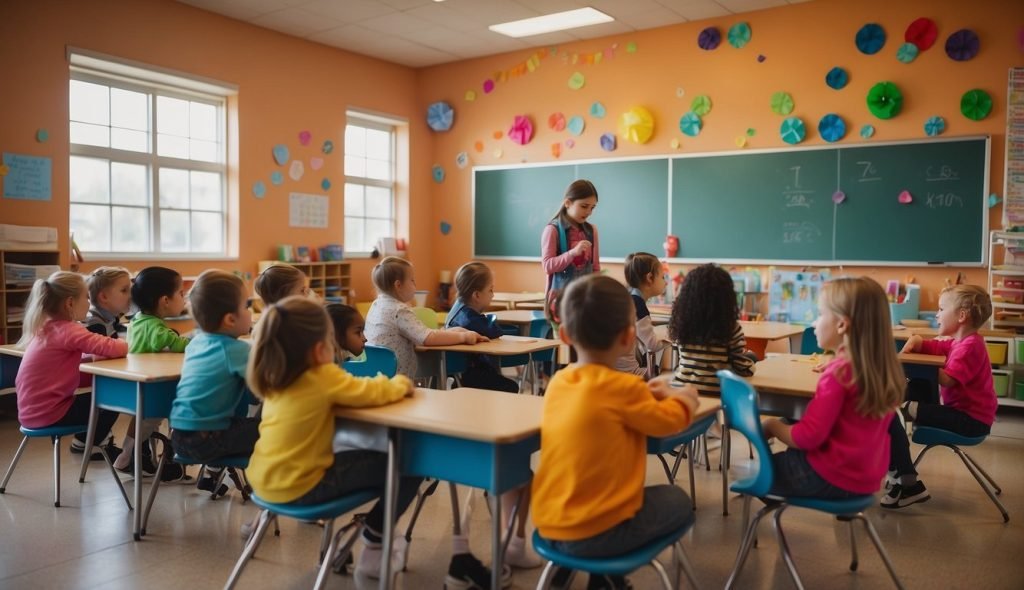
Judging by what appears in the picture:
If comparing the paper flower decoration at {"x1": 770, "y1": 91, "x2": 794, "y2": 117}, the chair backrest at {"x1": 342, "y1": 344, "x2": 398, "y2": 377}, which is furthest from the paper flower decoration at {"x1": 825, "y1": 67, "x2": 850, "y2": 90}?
the chair backrest at {"x1": 342, "y1": 344, "x2": 398, "y2": 377}

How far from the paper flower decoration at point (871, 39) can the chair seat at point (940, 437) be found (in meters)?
3.64

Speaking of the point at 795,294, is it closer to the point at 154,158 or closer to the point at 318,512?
the point at 318,512

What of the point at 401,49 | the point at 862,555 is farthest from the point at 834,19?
the point at 862,555

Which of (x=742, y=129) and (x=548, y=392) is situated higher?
(x=742, y=129)

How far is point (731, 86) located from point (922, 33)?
1412 mm

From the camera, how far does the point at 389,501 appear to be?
87.3 inches

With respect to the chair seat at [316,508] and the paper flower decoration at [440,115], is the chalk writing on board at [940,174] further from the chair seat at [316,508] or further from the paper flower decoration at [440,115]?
the chair seat at [316,508]

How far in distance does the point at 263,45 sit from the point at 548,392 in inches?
229

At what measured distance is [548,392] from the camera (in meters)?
1.99

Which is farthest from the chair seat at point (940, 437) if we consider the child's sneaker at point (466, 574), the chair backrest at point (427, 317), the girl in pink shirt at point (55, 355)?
the girl in pink shirt at point (55, 355)

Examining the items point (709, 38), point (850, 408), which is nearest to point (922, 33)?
point (709, 38)

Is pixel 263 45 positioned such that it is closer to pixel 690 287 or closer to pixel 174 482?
pixel 174 482

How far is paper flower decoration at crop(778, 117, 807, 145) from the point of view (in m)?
6.21

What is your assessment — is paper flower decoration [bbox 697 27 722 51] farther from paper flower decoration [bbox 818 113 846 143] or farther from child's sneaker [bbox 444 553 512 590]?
child's sneaker [bbox 444 553 512 590]
